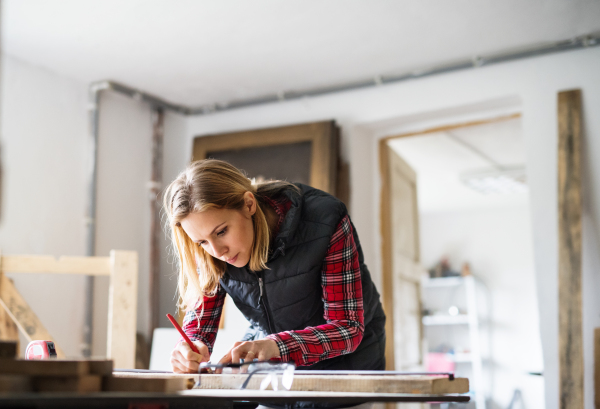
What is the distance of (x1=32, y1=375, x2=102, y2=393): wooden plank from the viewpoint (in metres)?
0.79

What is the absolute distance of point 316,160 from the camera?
355cm

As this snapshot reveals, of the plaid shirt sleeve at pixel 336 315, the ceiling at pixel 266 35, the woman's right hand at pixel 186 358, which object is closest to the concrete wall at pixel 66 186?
the ceiling at pixel 266 35

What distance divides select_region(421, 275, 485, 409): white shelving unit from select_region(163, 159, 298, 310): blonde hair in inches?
214

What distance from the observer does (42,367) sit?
80 cm

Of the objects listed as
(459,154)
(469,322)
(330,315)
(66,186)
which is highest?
(459,154)

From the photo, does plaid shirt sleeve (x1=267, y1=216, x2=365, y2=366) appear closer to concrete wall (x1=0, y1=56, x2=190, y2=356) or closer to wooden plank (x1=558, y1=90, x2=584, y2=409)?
wooden plank (x1=558, y1=90, x2=584, y2=409)

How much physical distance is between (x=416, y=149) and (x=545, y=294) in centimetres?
191

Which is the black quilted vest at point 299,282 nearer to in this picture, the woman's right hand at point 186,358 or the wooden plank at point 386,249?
the woman's right hand at point 186,358

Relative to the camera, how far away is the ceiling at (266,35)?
275cm

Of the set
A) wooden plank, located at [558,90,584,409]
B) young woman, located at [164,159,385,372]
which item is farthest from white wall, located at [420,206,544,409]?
young woman, located at [164,159,385,372]

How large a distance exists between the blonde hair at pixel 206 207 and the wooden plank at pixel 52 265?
1.13 m

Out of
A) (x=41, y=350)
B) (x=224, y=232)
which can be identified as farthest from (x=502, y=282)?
(x=41, y=350)

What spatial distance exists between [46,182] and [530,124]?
269 cm

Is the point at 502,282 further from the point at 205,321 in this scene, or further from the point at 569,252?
the point at 205,321
